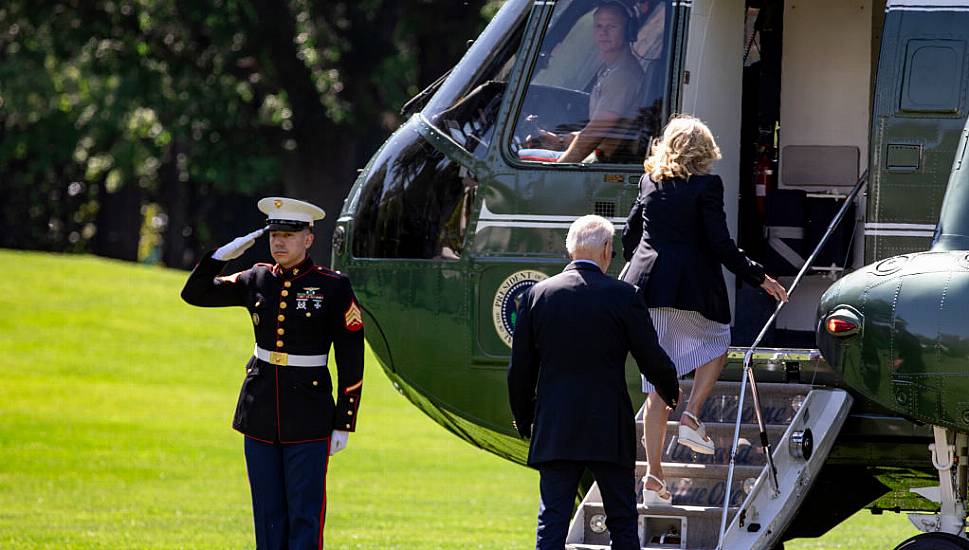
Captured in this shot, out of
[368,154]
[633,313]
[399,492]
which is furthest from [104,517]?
[368,154]

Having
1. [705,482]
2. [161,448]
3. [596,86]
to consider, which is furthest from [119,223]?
[705,482]

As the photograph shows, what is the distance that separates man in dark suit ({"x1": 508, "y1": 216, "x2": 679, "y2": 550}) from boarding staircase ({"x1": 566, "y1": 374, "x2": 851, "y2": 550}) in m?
0.49

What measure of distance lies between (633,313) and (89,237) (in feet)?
142

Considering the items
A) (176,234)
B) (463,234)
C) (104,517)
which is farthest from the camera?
(176,234)

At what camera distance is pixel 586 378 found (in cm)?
677

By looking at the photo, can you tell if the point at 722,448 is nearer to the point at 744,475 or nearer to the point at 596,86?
the point at 744,475

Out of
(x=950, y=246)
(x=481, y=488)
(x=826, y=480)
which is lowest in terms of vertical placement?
(x=481, y=488)

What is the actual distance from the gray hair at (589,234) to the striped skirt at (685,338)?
0.61 metres

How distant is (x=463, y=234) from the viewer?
348 inches

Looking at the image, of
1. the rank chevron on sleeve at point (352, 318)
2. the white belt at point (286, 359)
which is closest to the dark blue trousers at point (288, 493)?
the white belt at point (286, 359)

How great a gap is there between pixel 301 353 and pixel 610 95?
2.18 metres

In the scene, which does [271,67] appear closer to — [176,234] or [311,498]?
[176,234]

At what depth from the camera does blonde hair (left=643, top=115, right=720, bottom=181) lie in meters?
7.34

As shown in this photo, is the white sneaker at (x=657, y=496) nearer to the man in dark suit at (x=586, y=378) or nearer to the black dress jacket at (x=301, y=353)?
the man in dark suit at (x=586, y=378)
